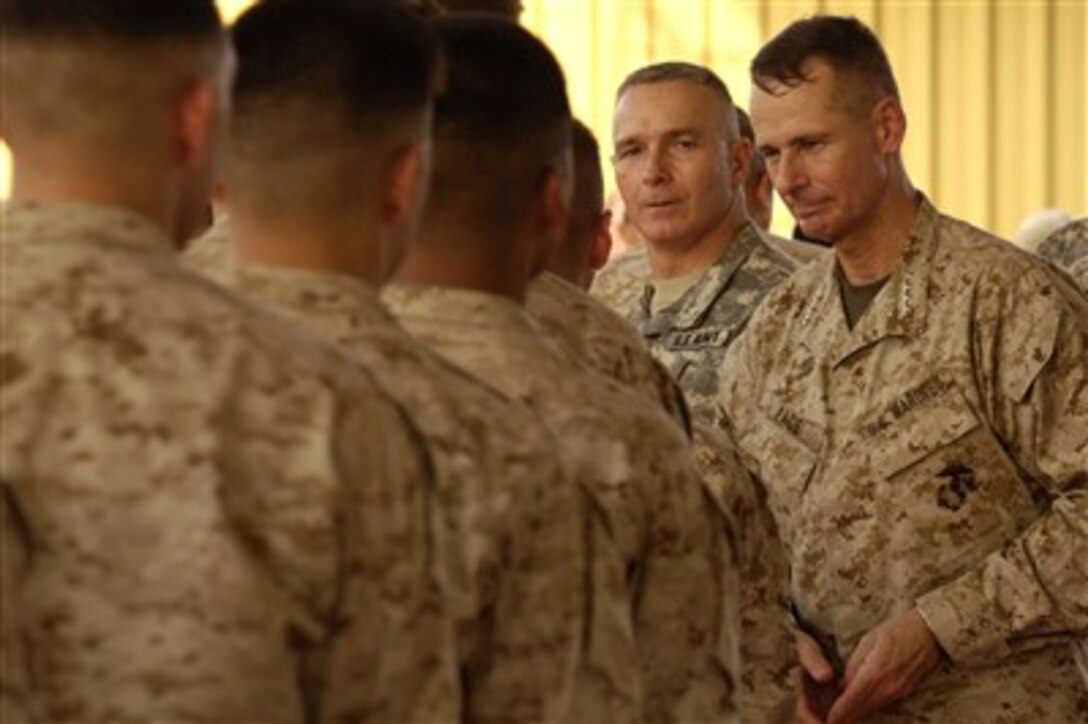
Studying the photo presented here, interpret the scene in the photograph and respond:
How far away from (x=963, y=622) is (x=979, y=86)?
6.13m

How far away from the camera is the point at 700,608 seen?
294 centimetres

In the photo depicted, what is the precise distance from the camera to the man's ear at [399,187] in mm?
2420

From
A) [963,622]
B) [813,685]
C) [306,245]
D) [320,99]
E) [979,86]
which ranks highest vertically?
[320,99]

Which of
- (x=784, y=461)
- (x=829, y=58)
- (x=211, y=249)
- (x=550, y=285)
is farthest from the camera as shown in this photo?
(x=829, y=58)

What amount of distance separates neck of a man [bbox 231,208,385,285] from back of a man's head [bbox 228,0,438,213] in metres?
0.01

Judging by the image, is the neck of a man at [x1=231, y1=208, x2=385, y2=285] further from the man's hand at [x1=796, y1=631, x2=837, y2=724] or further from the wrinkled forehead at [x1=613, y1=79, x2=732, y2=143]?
the wrinkled forehead at [x1=613, y1=79, x2=732, y2=143]

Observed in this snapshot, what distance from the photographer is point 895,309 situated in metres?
4.30

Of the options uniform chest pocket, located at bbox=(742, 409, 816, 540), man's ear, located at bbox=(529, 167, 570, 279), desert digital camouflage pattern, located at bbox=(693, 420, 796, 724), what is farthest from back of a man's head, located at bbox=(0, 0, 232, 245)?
uniform chest pocket, located at bbox=(742, 409, 816, 540)

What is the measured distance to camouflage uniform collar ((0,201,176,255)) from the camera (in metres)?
2.12

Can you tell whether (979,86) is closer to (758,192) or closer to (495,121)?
(758,192)

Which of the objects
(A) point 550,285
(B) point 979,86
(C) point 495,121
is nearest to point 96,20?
(C) point 495,121

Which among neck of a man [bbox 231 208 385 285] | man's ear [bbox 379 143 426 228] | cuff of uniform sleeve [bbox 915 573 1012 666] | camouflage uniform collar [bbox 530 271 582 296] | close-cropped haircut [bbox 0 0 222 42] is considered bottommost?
cuff of uniform sleeve [bbox 915 573 1012 666]

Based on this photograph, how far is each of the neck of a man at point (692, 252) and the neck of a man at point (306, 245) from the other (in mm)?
2788

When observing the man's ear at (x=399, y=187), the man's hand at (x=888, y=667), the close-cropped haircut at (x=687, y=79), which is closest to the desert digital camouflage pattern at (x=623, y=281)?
the close-cropped haircut at (x=687, y=79)
